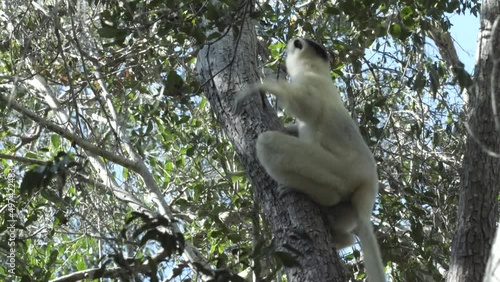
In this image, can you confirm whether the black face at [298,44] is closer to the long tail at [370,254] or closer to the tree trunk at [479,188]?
the tree trunk at [479,188]

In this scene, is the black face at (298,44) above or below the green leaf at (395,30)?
above

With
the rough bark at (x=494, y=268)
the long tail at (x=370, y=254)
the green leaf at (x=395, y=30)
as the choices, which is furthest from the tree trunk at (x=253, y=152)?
the rough bark at (x=494, y=268)

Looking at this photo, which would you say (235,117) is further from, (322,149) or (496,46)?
(496,46)

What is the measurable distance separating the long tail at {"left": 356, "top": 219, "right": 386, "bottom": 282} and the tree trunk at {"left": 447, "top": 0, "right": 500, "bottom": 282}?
0.35 m

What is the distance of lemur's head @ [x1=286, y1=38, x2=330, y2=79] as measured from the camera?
4805 mm

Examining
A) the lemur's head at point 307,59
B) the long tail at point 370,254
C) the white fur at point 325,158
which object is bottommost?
the long tail at point 370,254

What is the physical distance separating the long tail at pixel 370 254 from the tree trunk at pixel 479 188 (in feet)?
1.15

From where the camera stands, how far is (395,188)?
6.12 meters

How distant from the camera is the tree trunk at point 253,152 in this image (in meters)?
3.23

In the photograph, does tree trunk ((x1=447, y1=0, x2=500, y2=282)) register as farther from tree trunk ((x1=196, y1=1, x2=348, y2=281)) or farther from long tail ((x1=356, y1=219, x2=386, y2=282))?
tree trunk ((x1=196, y1=1, x2=348, y2=281))

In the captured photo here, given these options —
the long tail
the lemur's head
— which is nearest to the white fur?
the long tail

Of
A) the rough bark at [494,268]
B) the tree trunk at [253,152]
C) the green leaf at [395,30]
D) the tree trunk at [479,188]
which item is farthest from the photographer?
the green leaf at [395,30]

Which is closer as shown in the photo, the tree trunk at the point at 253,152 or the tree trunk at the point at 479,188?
the tree trunk at the point at 253,152

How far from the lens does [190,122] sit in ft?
22.0
